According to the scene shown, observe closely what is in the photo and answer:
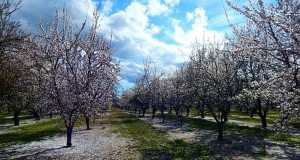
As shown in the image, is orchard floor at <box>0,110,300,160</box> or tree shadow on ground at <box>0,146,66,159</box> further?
tree shadow on ground at <box>0,146,66,159</box>

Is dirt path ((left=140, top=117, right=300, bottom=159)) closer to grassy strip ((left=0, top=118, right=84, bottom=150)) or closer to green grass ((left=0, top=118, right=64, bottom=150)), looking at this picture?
grassy strip ((left=0, top=118, right=84, bottom=150))

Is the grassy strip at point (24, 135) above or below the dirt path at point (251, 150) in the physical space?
above

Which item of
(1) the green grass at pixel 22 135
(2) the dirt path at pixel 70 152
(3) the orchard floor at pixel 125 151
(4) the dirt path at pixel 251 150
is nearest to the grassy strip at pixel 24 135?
(1) the green grass at pixel 22 135

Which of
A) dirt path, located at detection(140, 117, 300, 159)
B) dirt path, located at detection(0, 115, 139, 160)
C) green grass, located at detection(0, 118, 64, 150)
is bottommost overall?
dirt path, located at detection(140, 117, 300, 159)

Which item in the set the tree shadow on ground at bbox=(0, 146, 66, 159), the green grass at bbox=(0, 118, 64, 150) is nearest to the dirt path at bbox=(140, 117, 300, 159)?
the tree shadow on ground at bbox=(0, 146, 66, 159)

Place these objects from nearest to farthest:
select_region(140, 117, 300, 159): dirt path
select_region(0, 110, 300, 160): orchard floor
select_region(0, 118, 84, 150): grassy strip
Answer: select_region(140, 117, 300, 159): dirt path, select_region(0, 110, 300, 160): orchard floor, select_region(0, 118, 84, 150): grassy strip

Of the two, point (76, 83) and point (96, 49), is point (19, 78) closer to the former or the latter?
point (76, 83)

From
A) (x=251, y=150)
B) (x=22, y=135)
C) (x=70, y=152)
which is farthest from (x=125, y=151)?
(x=22, y=135)

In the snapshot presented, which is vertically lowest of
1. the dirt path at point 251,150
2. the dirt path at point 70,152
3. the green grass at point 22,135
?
the dirt path at point 251,150

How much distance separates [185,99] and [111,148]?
1134 inches

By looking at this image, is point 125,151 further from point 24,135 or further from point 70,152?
point 24,135

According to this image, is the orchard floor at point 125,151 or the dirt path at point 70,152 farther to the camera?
the dirt path at point 70,152

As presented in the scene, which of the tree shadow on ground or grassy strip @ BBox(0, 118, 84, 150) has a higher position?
grassy strip @ BBox(0, 118, 84, 150)

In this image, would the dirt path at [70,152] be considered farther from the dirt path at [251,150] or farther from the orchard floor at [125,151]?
the dirt path at [251,150]
